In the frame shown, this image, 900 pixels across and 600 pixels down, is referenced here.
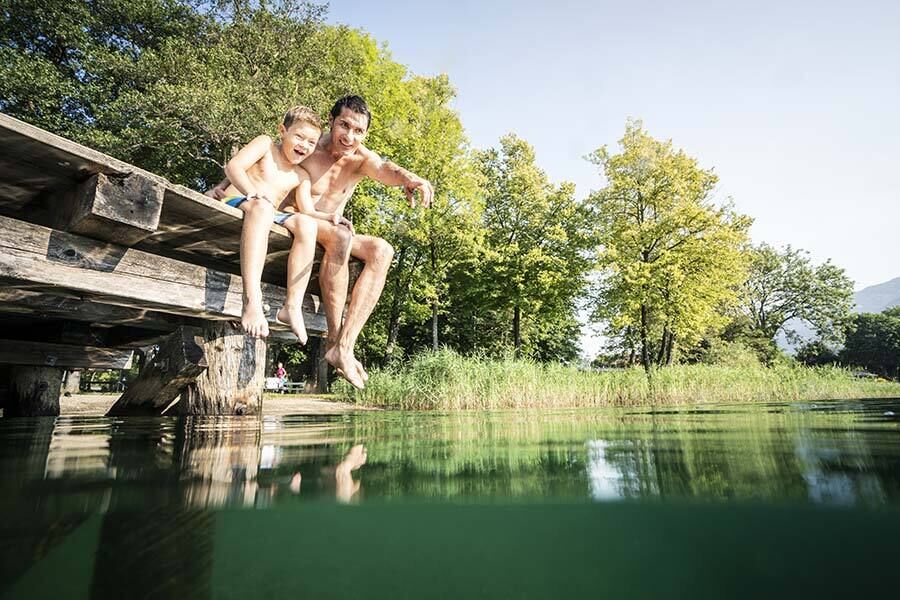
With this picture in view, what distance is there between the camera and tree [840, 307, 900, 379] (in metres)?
49.7

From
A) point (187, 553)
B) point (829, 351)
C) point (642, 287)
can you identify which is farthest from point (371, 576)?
point (829, 351)

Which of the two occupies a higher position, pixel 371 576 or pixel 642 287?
pixel 642 287

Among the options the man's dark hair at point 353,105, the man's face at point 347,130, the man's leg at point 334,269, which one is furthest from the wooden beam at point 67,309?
the man's dark hair at point 353,105

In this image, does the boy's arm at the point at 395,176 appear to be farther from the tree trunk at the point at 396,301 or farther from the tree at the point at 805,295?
the tree at the point at 805,295

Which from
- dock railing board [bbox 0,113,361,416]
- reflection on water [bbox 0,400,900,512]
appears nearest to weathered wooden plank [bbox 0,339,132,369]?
dock railing board [bbox 0,113,361,416]

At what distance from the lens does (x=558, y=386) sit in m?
9.38

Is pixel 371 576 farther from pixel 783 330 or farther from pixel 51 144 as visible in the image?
pixel 783 330

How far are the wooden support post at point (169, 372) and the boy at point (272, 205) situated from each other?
0.92m

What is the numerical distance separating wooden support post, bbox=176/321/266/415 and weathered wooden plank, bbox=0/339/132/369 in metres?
1.93

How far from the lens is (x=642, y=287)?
1819 cm

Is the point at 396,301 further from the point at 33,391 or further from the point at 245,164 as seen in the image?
the point at 245,164

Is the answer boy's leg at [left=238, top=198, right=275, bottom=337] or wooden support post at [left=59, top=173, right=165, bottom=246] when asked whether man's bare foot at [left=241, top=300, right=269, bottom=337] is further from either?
wooden support post at [left=59, top=173, right=165, bottom=246]

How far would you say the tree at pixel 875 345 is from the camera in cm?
4972

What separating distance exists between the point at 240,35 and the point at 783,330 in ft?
139
